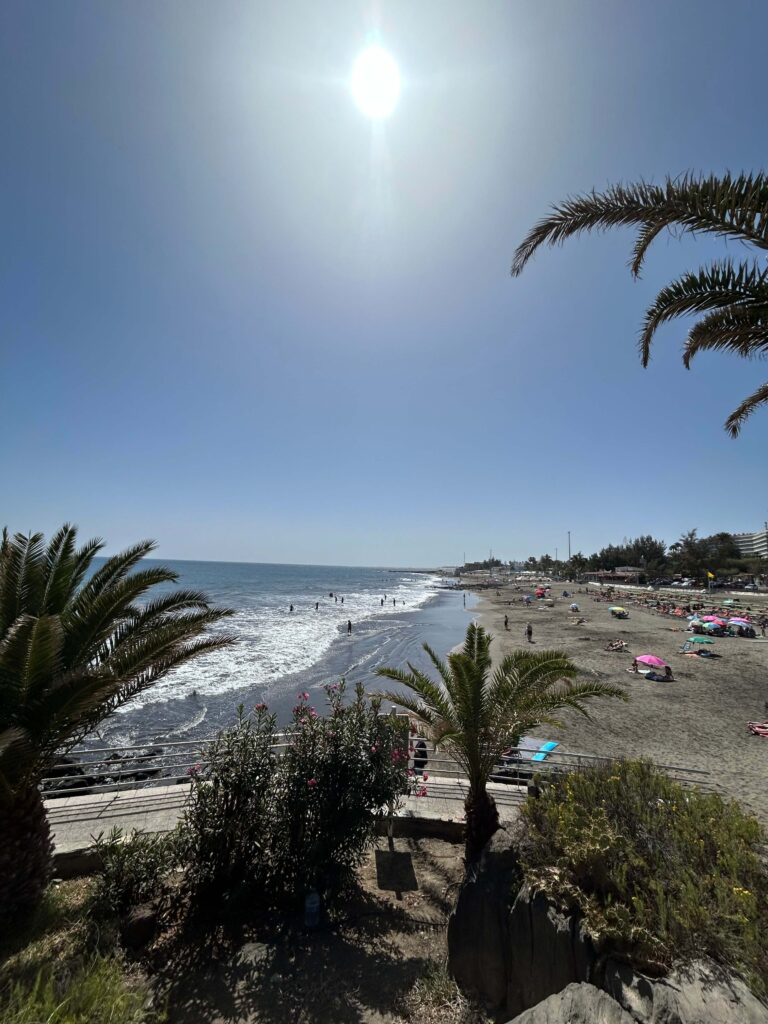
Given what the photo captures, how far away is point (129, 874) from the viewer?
532 centimetres

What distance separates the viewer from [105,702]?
557cm

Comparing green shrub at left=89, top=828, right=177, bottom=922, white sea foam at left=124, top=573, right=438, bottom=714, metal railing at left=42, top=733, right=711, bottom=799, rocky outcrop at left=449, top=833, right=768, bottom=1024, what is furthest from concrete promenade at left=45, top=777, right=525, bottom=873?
white sea foam at left=124, top=573, right=438, bottom=714

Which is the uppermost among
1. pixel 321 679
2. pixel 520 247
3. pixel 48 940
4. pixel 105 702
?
pixel 520 247

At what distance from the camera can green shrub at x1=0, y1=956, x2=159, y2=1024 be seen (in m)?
2.93

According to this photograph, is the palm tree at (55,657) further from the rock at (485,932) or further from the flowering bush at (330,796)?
the rock at (485,932)

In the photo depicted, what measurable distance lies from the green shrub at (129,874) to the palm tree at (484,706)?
11.7 feet

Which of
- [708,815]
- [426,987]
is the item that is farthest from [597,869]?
[426,987]

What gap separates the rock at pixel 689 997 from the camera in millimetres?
2873

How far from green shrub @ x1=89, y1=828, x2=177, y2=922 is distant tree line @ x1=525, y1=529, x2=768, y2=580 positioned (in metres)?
103

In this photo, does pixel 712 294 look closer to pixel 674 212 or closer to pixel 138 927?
pixel 674 212

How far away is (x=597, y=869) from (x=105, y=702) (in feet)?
19.4

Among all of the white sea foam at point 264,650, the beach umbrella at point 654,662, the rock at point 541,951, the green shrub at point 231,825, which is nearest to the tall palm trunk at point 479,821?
the rock at point 541,951

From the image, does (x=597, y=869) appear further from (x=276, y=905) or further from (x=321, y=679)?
(x=321, y=679)

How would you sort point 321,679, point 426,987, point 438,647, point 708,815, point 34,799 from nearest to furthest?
point 426,987 < point 708,815 < point 34,799 < point 321,679 < point 438,647
